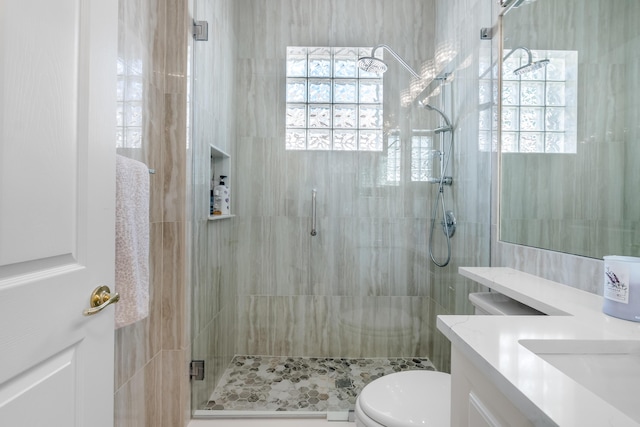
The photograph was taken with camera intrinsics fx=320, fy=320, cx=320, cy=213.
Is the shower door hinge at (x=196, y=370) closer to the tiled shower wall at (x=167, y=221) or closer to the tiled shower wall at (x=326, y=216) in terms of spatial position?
the tiled shower wall at (x=167, y=221)

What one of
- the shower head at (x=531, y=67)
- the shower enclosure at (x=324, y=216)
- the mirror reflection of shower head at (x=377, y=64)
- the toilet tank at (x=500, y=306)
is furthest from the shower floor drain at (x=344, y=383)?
the mirror reflection of shower head at (x=377, y=64)

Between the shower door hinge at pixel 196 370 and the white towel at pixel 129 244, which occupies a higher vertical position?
the white towel at pixel 129 244

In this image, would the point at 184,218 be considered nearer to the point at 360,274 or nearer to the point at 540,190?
the point at 360,274

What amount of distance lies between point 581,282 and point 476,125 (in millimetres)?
939

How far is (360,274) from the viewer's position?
2.18m

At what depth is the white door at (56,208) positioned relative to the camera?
0.57 meters

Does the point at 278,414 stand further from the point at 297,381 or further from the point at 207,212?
the point at 207,212

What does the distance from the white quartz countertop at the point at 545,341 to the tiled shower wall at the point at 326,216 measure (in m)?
1.10

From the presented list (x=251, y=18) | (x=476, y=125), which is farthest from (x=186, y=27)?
(x=476, y=125)

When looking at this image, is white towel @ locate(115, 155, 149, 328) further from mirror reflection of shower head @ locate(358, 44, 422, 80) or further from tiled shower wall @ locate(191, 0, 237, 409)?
mirror reflection of shower head @ locate(358, 44, 422, 80)

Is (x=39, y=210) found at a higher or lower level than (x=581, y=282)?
higher

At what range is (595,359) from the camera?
2.13 feet

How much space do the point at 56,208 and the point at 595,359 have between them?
115cm

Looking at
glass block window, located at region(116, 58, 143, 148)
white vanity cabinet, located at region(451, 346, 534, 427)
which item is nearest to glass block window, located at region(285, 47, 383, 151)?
glass block window, located at region(116, 58, 143, 148)
